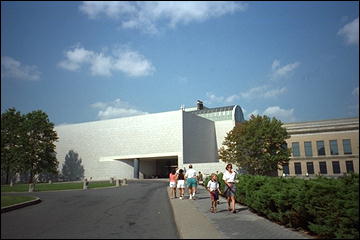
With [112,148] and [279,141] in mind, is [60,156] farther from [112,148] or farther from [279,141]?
[279,141]

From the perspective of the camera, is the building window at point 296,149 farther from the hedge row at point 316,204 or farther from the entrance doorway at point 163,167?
the hedge row at point 316,204

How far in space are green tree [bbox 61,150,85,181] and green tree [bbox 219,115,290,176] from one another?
126 feet

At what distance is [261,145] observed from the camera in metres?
38.5

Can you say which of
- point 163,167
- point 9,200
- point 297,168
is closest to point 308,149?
point 297,168

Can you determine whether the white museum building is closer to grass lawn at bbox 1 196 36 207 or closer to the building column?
the building column

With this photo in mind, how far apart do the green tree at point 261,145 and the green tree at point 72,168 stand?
126 ft

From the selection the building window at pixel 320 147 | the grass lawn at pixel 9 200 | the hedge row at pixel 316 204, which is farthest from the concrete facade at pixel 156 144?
the hedge row at pixel 316 204

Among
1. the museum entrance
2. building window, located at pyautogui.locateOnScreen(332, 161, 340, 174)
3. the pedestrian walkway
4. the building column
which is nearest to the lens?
the pedestrian walkway

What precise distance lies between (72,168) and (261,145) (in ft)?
149

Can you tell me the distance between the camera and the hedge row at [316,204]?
617 centimetres

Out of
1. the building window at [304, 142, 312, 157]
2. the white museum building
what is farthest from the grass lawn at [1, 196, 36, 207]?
the building window at [304, 142, 312, 157]

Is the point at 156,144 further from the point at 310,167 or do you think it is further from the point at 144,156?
the point at 310,167

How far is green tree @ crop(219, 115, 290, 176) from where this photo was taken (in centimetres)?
3844

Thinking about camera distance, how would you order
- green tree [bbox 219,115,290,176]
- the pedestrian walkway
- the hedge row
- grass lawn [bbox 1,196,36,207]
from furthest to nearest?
green tree [bbox 219,115,290,176], the pedestrian walkway, grass lawn [bbox 1,196,36,207], the hedge row
